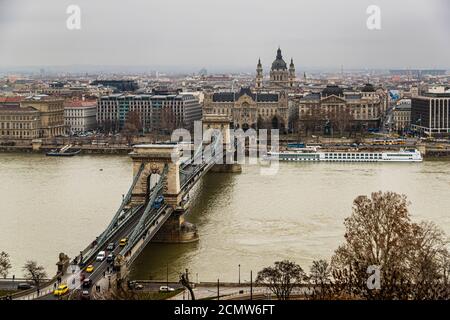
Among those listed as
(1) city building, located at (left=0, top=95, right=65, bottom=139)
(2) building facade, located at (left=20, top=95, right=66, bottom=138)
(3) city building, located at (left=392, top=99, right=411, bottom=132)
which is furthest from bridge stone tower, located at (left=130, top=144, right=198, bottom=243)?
(3) city building, located at (left=392, top=99, right=411, bottom=132)

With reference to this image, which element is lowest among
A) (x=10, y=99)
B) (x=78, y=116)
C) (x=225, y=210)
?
(x=225, y=210)

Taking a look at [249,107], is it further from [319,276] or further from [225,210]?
[319,276]

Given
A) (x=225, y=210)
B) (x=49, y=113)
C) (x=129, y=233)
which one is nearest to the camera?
(x=129, y=233)

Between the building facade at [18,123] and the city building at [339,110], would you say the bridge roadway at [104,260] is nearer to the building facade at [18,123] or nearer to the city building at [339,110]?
the building facade at [18,123]

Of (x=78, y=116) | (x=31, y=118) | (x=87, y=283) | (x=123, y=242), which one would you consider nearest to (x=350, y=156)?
(x=31, y=118)

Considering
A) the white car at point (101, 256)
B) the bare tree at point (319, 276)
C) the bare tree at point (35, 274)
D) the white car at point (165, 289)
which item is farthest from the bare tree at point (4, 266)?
the bare tree at point (319, 276)
